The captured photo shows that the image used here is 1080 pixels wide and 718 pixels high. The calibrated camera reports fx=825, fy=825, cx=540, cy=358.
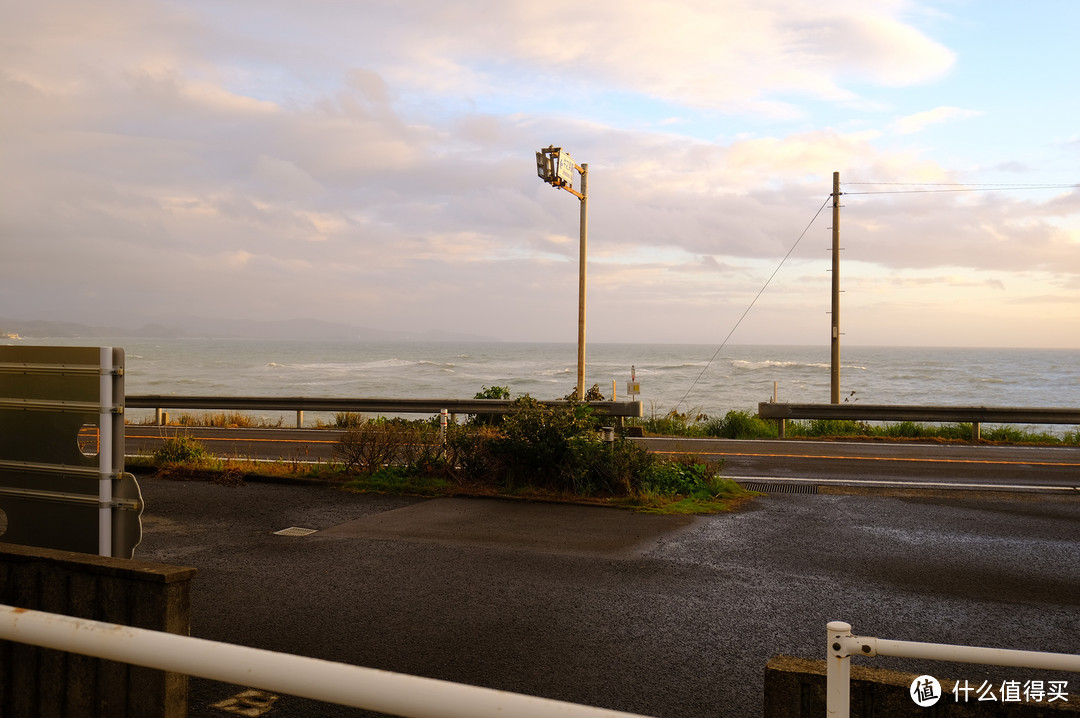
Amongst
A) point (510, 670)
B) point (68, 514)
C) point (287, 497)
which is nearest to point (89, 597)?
point (68, 514)

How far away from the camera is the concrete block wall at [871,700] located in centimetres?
297

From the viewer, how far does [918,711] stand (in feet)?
9.94

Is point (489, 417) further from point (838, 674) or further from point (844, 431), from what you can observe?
point (838, 674)

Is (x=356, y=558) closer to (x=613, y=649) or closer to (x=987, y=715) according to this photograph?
(x=613, y=649)

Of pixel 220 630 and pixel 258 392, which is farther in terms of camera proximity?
pixel 258 392

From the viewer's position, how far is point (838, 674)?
8.32 ft

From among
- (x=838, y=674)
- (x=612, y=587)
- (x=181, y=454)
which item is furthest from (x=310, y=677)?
(x=181, y=454)

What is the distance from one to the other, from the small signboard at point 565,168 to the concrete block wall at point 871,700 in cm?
1728

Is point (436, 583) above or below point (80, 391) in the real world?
below

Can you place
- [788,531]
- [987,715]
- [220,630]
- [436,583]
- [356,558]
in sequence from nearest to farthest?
[987,715], [220,630], [436,583], [356,558], [788,531]

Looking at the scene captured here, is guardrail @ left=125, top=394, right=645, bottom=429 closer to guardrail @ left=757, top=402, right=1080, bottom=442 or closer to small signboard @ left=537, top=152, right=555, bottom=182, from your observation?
guardrail @ left=757, top=402, right=1080, bottom=442

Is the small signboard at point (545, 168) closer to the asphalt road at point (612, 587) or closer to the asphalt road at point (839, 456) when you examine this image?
the asphalt road at point (839, 456)

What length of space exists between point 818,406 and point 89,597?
17.8 metres

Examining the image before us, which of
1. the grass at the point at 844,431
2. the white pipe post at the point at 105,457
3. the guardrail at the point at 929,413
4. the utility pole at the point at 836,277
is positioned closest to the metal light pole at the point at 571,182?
the grass at the point at 844,431
